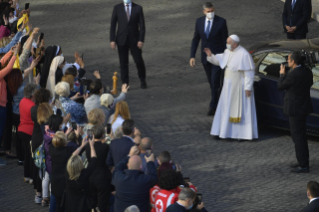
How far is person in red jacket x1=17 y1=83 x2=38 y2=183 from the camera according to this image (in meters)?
9.30

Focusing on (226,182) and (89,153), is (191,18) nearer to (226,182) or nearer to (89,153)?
(226,182)

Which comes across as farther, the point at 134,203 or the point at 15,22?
the point at 15,22

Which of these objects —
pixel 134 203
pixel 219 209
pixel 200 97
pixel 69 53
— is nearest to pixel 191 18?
pixel 69 53

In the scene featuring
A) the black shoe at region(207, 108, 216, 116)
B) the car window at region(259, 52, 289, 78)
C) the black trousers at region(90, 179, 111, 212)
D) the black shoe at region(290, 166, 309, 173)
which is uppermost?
the car window at region(259, 52, 289, 78)

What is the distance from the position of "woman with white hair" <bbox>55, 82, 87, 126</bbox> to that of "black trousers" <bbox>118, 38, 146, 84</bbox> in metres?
4.17

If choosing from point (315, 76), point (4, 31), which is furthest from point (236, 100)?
point (4, 31)

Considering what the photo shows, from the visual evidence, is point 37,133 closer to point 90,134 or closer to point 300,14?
point 90,134

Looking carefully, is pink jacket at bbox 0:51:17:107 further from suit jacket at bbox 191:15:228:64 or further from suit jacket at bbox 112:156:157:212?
suit jacket at bbox 112:156:157:212

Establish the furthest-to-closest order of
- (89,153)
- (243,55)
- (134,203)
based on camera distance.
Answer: (243,55), (89,153), (134,203)

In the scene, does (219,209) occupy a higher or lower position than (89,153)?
lower

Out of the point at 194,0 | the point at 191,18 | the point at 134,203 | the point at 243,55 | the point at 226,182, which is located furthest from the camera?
the point at 194,0

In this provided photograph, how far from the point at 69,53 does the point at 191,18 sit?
15.2 feet

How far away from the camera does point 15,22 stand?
13.7 metres

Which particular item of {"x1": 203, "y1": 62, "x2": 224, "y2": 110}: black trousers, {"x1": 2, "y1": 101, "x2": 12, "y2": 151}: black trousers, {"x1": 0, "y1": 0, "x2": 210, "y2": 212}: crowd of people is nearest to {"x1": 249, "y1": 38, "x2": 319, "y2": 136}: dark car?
{"x1": 203, "y1": 62, "x2": 224, "y2": 110}: black trousers
